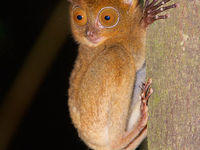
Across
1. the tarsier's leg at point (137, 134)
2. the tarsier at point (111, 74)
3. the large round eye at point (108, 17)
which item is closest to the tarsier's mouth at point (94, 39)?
the tarsier at point (111, 74)

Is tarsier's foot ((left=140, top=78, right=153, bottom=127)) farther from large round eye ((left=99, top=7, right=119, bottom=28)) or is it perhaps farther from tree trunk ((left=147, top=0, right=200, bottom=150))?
large round eye ((left=99, top=7, right=119, bottom=28))

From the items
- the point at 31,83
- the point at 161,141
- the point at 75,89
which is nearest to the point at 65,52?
the point at 75,89

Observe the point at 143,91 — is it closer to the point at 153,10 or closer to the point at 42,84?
the point at 153,10

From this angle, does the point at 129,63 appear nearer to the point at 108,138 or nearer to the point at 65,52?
the point at 108,138

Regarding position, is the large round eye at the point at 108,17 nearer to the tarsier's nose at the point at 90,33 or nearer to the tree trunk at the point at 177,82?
the tarsier's nose at the point at 90,33

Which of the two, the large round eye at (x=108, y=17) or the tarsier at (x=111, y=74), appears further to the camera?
the large round eye at (x=108, y=17)

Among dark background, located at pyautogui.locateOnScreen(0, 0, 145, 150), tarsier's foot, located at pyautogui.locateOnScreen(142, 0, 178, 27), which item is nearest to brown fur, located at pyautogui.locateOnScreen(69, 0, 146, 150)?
tarsier's foot, located at pyautogui.locateOnScreen(142, 0, 178, 27)

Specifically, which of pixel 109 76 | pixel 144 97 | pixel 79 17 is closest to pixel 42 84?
pixel 79 17
